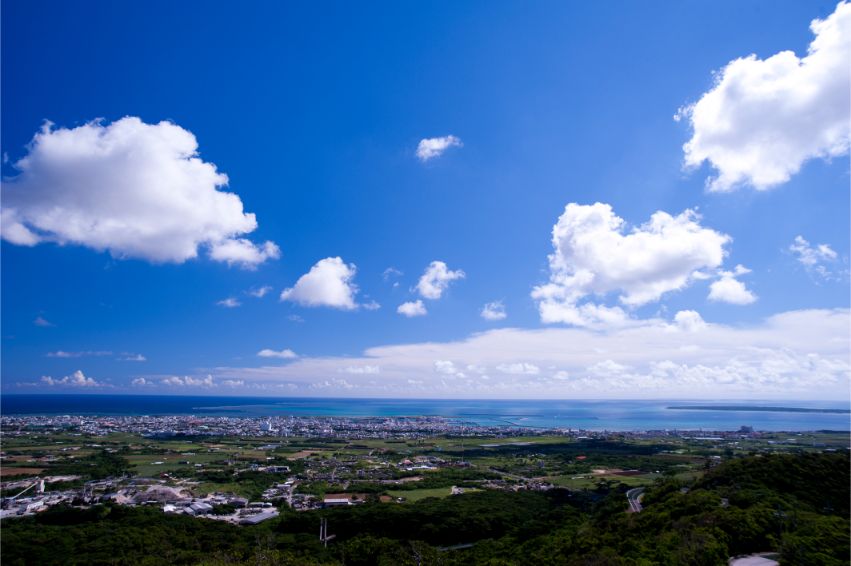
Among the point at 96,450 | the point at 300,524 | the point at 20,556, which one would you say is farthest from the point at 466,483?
the point at 96,450

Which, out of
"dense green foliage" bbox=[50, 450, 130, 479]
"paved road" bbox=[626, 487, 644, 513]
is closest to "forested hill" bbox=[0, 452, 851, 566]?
"paved road" bbox=[626, 487, 644, 513]

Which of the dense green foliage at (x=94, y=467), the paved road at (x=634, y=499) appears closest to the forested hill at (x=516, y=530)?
the paved road at (x=634, y=499)

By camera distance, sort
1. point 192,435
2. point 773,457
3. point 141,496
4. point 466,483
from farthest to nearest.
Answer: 1. point 192,435
2. point 466,483
3. point 141,496
4. point 773,457

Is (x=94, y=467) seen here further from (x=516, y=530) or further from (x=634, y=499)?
(x=634, y=499)

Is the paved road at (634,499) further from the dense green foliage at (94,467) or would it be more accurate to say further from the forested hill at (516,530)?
the dense green foliage at (94,467)

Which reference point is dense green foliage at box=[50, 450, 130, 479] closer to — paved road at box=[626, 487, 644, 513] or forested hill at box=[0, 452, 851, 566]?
forested hill at box=[0, 452, 851, 566]

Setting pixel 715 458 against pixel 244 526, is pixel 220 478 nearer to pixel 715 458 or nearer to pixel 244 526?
pixel 244 526

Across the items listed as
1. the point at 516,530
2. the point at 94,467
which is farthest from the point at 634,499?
the point at 94,467
